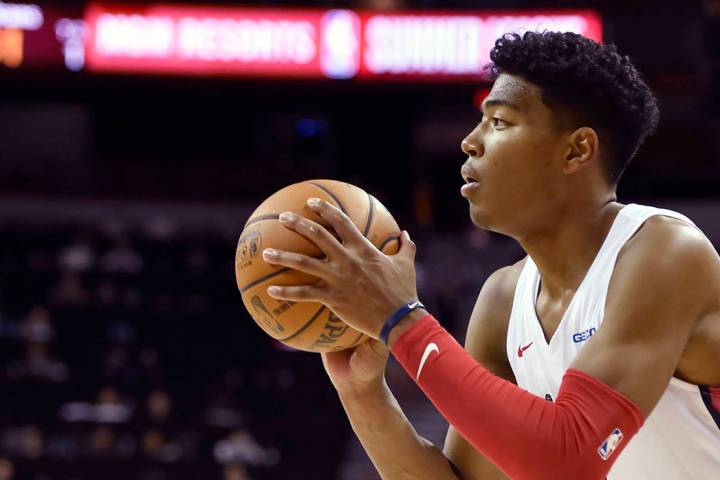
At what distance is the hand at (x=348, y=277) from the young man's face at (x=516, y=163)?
36 centimetres

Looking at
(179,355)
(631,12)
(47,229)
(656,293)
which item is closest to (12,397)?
(179,355)

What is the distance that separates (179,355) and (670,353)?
10.1 m

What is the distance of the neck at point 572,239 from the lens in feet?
8.55

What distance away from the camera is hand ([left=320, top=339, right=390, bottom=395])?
9.12 ft

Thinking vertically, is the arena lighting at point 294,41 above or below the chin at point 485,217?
below

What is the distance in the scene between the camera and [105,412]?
11188 millimetres

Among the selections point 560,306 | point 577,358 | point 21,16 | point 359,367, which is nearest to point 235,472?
point 21,16

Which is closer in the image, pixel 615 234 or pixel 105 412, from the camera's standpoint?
pixel 615 234

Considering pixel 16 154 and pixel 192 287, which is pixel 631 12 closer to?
pixel 192 287

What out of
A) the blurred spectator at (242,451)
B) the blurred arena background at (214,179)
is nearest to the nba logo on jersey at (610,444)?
the blurred arena background at (214,179)

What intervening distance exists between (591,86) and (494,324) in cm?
79

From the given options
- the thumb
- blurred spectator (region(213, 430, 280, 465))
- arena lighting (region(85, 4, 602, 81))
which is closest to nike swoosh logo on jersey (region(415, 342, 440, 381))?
the thumb

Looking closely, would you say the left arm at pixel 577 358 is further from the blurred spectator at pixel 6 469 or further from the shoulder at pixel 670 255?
the blurred spectator at pixel 6 469

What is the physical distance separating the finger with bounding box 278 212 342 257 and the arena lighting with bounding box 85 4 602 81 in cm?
1155
